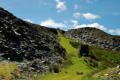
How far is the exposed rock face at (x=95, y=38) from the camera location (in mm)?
115062

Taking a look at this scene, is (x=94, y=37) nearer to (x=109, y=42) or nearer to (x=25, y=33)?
(x=109, y=42)

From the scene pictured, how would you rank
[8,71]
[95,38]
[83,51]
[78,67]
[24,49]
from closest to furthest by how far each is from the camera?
[8,71] < [24,49] < [78,67] < [83,51] < [95,38]

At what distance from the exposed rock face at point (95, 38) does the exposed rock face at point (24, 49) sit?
208 feet

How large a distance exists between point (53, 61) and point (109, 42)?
254 ft

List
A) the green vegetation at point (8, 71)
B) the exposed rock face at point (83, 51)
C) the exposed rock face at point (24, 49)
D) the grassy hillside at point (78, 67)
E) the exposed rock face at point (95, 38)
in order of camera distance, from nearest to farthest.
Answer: the green vegetation at point (8, 71) < the grassy hillside at point (78, 67) < the exposed rock face at point (24, 49) < the exposed rock face at point (83, 51) < the exposed rock face at point (95, 38)

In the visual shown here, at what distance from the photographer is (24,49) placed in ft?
154

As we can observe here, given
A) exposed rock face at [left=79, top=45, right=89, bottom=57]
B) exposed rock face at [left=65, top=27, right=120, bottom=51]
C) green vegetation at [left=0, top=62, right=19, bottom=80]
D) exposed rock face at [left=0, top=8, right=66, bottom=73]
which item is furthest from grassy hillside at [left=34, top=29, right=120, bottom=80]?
exposed rock face at [left=65, top=27, right=120, bottom=51]

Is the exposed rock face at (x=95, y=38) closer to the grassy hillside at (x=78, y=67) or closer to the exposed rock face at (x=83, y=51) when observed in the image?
the grassy hillside at (x=78, y=67)

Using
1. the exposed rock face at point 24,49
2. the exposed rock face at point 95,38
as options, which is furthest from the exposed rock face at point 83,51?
the exposed rock face at point 95,38

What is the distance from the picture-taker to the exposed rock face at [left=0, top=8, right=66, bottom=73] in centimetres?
4069

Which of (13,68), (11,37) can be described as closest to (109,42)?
(11,37)

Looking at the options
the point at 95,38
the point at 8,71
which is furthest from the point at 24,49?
the point at 95,38

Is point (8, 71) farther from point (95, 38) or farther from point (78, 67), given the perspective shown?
point (95, 38)

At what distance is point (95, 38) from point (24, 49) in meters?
84.1
